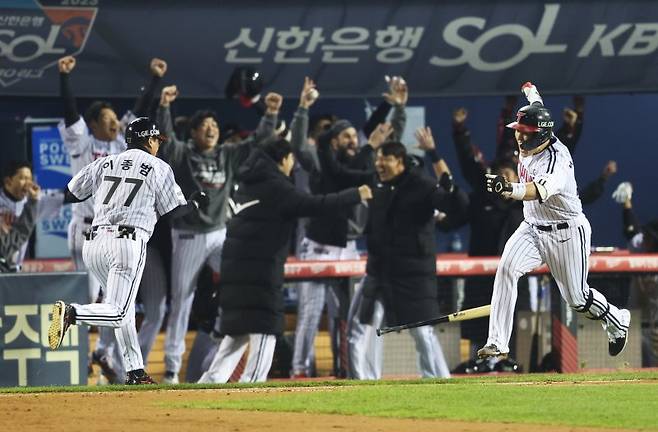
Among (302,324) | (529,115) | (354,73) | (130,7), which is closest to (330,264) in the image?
(302,324)

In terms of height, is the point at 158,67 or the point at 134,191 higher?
the point at 158,67

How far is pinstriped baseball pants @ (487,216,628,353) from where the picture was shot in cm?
1116

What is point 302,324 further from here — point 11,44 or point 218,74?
point 11,44

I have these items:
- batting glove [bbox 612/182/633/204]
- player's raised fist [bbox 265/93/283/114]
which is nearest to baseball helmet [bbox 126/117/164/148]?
player's raised fist [bbox 265/93/283/114]

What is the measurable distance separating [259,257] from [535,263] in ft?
7.75

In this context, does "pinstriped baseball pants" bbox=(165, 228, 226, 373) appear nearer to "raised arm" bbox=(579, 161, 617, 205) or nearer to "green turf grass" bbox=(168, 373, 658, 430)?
"green turf grass" bbox=(168, 373, 658, 430)

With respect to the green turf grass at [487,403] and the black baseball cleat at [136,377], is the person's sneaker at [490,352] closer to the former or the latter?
the green turf grass at [487,403]

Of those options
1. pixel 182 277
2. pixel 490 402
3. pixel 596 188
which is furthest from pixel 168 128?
pixel 596 188

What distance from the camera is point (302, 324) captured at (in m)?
14.1

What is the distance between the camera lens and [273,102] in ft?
44.7

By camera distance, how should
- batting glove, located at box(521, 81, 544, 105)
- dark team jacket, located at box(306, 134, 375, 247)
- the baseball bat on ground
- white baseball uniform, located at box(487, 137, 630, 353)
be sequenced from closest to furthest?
white baseball uniform, located at box(487, 137, 630, 353)
batting glove, located at box(521, 81, 544, 105)
the baseball bat on ground
dark team jacket, located at box(306, 134, 375, 247)

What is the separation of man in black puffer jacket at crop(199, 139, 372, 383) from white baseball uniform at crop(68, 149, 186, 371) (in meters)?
1.39

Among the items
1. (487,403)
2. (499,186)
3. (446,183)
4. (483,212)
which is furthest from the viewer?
(483,212)

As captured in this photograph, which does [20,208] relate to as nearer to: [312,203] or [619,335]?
[312,203]
